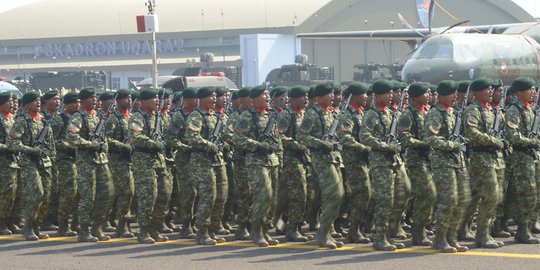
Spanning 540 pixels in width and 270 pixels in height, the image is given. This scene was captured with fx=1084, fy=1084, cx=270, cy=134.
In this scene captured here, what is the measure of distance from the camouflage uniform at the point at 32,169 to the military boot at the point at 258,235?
2678mm

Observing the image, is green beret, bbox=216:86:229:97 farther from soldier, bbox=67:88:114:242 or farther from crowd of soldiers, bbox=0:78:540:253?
soldier, bbox=67:88:114:242

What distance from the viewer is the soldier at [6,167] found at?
13.1 metres

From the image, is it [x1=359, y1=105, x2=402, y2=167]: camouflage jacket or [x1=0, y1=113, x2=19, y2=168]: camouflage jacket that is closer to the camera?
[x1=359, y1=105, x2=402, y2=167]: camouflage jacket

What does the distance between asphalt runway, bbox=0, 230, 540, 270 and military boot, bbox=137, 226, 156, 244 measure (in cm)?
9

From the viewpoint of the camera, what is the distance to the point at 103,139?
12789 millimetres

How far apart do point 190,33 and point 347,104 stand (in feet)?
207

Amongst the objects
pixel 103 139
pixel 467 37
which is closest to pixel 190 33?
→ pixel 467 37

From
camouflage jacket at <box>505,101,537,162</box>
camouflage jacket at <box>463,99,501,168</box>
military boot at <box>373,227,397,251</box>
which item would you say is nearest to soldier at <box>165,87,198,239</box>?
military boot at <box>373,227,397,251</box>

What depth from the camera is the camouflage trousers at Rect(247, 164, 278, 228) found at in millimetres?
11625

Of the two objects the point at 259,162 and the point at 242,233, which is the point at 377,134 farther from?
the point at 242,233

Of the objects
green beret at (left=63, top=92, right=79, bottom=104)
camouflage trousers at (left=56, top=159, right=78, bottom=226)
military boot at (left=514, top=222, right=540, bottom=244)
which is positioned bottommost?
military boot at (left=514, top=222, right=540, bottom=244)

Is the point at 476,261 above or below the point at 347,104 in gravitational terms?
below

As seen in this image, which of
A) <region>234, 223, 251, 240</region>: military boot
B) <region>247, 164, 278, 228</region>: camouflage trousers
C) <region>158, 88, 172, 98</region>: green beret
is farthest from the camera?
<region>158, 88, 172, 98</region>: green beret

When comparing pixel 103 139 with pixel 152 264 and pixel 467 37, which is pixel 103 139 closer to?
pixel 152 264
